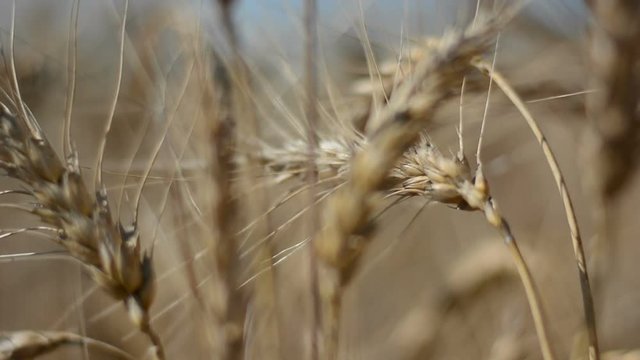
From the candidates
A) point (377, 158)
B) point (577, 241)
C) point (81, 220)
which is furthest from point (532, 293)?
point (81, 220)

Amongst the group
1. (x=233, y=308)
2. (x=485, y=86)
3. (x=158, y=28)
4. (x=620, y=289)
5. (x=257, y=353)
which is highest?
(x=158, y=28)

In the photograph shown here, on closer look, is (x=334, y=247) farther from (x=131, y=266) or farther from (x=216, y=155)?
(x=131, y=266)

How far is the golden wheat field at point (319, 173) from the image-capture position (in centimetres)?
43

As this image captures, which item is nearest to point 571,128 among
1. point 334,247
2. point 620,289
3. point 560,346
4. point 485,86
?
point 485,86

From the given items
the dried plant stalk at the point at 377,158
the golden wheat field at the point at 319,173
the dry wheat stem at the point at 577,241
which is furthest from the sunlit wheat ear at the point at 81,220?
the dry wheat stem at the point at 577,241

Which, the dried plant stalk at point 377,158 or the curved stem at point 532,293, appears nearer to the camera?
the dried plant stalk at point 377,158

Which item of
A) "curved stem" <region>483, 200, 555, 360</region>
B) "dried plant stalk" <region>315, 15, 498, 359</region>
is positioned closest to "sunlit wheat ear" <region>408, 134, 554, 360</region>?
"curved stem" <region>483, 200, 555, 360</region>

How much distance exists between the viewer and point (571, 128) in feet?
2.31

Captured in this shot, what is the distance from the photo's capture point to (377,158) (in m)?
0.42

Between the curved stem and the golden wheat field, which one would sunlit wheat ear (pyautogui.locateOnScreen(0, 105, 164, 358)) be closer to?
the golden wheat field

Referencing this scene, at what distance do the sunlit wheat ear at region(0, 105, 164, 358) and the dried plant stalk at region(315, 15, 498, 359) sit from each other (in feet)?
0.55

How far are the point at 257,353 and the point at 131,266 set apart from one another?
0.26 m

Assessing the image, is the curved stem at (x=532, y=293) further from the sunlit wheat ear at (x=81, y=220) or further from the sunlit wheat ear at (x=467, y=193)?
the sunlit wheat ear at (x=81, y=220)

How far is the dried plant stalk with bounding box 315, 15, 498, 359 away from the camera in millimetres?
422
